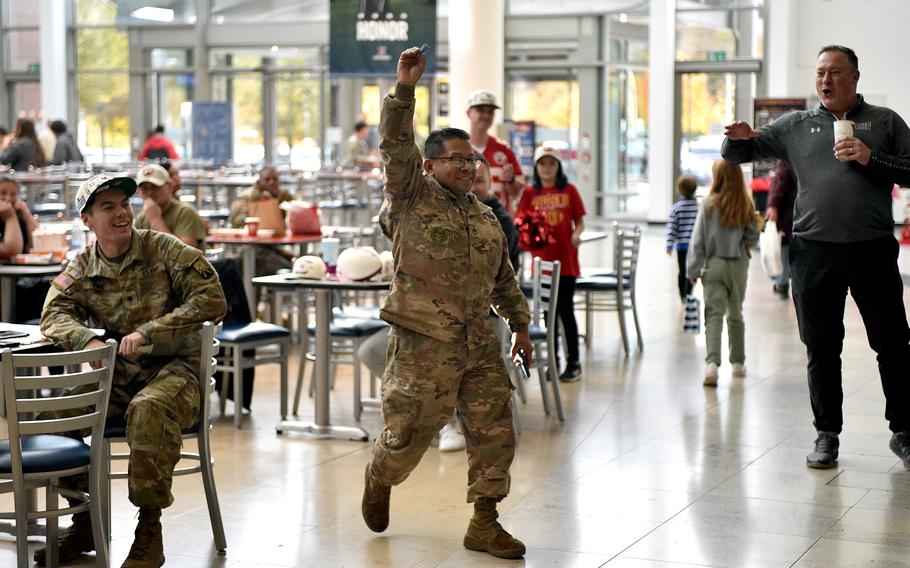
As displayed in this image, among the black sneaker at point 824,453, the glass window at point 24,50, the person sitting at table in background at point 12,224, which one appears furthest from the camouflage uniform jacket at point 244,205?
the glass window at point 24,50

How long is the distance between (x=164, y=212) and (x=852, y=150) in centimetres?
409

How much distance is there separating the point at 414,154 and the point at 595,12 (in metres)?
18.6

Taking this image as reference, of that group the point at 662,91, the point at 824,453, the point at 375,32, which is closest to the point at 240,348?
the point at 824,453

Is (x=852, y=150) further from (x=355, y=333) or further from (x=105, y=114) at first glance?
(x=105, y=114)

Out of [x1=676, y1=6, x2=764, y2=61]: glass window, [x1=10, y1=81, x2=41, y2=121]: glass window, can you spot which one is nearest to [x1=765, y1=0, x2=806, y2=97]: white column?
[x1=676, y1=6, x2=764, y2=61]: glass window

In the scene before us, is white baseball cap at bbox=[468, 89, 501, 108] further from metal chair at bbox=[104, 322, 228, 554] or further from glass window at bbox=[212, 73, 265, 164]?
glass window at bbox=[212, 73, 265, 164]

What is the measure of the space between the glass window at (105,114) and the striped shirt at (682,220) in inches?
663

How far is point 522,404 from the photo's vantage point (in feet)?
25.8

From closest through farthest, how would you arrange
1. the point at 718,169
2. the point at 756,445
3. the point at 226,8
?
the point at 756,445, the point at 718,169, the point at 226,8

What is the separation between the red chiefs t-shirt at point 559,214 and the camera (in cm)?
855

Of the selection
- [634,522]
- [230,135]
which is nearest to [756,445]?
[634,522]

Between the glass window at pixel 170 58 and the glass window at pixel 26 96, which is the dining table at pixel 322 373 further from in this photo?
the glass window at pixel 26 96

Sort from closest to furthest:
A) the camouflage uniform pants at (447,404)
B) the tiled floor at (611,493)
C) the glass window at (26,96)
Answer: the camouflage uniform pants at (447,404) → the tiled floor at (611,493) → the glass window at (26,96)

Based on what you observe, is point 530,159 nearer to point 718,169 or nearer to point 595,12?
point 595,12
